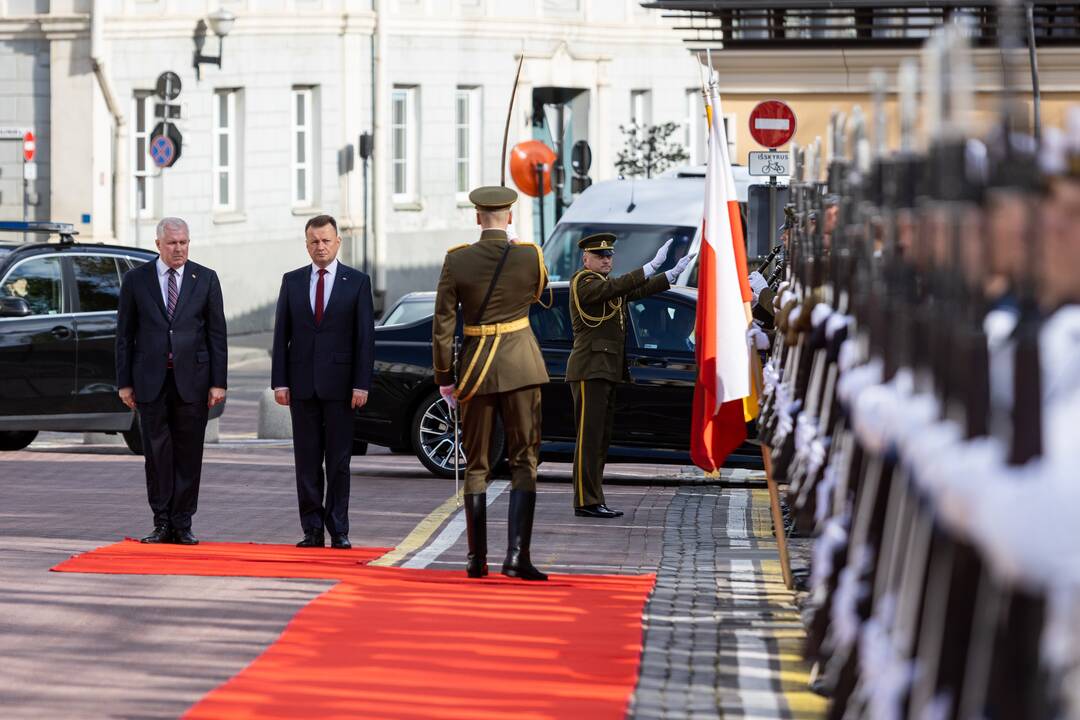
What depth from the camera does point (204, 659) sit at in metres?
7.60

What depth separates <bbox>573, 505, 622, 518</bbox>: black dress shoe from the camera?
520 inches

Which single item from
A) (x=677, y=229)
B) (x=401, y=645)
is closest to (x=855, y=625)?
(x=401, y=645)

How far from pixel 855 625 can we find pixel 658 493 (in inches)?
371

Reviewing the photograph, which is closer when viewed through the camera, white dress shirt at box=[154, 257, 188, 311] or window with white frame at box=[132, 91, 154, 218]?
white dress shirt at box=[154, 257, 188, 311]

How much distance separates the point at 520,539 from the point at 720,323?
72.4 inches

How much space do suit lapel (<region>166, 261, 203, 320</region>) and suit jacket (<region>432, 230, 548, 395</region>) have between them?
203cm

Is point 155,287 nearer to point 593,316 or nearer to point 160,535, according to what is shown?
point 160,535

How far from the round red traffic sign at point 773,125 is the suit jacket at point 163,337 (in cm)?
1152

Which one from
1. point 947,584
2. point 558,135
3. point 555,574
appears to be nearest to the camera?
point 947,584

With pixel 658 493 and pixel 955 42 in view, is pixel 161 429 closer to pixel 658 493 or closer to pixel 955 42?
pixel 658 493

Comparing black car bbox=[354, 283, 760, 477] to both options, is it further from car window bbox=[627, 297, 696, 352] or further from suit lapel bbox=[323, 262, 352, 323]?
suit lapel bbox=[323, 262, 352, 323]

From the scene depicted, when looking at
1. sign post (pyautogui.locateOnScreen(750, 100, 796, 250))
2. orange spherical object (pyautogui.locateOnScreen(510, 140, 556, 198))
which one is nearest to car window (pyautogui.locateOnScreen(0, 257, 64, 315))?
sign post (pyautogui.locateOnScreen(750, 100, 796, 250))

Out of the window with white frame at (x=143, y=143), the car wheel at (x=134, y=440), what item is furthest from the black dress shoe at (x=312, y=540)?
the window with white frame at (x=143, y=143)

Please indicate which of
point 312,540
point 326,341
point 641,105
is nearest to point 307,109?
point 641,105
